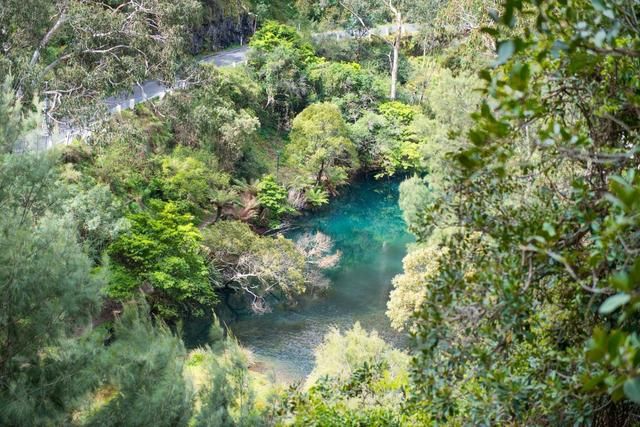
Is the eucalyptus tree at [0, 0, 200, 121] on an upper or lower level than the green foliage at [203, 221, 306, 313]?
upper

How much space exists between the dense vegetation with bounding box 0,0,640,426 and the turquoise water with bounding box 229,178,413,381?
620 mm

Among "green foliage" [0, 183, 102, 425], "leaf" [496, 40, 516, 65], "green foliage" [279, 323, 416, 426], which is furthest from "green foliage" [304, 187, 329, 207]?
"leaf" [496, 40, 516, 65]

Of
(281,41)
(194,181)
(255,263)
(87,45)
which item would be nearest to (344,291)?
(255,263)

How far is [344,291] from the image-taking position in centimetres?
1753

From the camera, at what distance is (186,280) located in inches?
574

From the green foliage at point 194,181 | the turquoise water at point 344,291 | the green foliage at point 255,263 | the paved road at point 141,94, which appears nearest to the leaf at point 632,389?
the paved road at point 141,94

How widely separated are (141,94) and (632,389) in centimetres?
2204

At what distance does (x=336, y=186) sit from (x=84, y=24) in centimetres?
1203

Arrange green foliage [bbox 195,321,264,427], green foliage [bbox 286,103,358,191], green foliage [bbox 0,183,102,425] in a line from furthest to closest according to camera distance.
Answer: green foliage [bbox 286,103,358,191], green foliage [bbox 195,321,264,427], green foliage [bbox 0,183,102,425]

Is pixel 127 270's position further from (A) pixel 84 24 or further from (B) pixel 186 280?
(A) pixel 84 24

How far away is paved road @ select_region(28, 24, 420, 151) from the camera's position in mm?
7023

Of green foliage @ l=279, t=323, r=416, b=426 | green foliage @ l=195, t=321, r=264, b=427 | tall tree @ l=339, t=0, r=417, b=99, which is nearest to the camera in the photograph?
green foliage @ l=279, t=323, r=416, b=426

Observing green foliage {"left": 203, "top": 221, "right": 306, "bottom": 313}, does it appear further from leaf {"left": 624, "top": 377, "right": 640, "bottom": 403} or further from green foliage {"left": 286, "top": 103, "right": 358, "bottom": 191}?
Answer: leaf {"left": 624, "top": 377, "right": 640, "bottom": 403}

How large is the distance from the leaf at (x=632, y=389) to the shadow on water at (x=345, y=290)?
38.1ft
